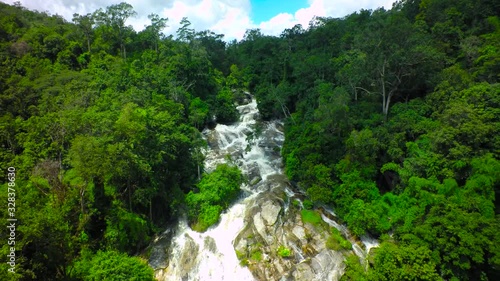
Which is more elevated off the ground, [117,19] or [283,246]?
[117,19]

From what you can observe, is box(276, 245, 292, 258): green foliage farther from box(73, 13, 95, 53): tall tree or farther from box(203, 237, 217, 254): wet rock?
box(73, 13, 95, 53): tall tree

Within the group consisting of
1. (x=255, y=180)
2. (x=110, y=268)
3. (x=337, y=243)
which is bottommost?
(x=337, y=243)

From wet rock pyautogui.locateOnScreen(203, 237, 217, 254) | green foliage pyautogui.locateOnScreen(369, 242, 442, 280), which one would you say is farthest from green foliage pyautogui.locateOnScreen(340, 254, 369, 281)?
wet rock pyautogui.locateOnScreen(203, 237, 217, 254)

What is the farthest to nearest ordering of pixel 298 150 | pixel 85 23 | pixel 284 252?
pixel 85 23 → pixel 298 150 → pixel 284 252

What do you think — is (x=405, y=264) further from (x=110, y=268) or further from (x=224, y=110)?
(x=224, y=110)

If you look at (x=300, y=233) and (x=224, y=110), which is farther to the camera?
(x=224, y=110)

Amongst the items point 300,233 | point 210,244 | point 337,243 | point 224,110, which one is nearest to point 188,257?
point 210,244

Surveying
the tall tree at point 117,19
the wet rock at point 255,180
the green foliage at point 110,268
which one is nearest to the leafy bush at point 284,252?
the wet rock at point 255,180
